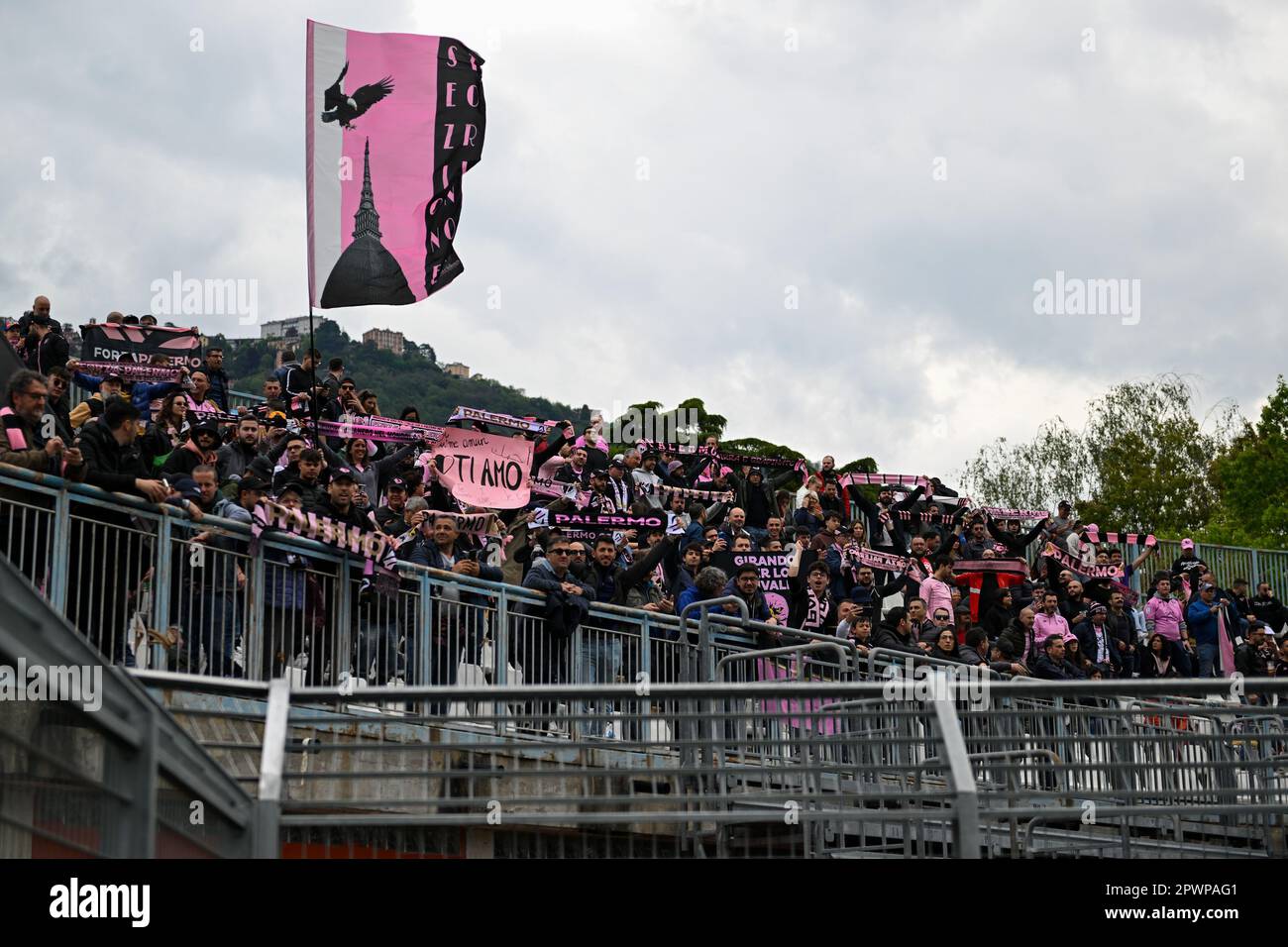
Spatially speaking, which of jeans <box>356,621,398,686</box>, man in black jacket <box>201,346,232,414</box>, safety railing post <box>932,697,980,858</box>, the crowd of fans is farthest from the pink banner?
safety railing post <box>932,697,980,858</box>

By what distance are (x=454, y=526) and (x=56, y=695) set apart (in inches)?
300

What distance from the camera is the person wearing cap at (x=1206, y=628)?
23.4 meters

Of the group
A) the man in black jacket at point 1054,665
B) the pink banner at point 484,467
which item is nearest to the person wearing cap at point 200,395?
the pink banner at point 484,467

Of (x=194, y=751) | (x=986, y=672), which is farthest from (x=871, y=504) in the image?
(x=194, y=751)

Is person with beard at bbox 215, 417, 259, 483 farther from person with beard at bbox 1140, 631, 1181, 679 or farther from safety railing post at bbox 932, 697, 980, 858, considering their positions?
person with beard at bbox 1140, 631, 1181, 679

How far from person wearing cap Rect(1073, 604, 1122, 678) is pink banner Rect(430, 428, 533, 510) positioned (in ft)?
25.5

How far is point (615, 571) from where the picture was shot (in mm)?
15227

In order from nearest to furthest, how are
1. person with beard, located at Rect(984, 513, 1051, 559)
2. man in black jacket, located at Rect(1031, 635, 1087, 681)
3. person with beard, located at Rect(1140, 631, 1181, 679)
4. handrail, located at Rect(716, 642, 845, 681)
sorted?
handrail, located at Rect(716, 642, 845, 681), man in black jacket, located at Rect(1031, 635, 1087, 681), person with beard, located at Rect(1140, 631, 1181, 679), person with beard, located at Rect(984, 513, 1051, 559)

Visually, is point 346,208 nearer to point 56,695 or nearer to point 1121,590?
point 56,695

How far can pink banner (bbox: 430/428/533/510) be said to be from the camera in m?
15.5

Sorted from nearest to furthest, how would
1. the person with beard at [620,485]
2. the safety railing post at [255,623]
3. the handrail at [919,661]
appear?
the safety railing post at [255,623] < the handrail at [919,661] < the person with beard at [620,485]

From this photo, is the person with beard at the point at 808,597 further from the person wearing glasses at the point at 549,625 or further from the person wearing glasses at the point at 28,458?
the person wearing glasses at the point at 28,458

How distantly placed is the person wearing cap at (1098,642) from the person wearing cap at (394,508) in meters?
8.61

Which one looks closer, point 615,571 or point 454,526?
point 454,526
